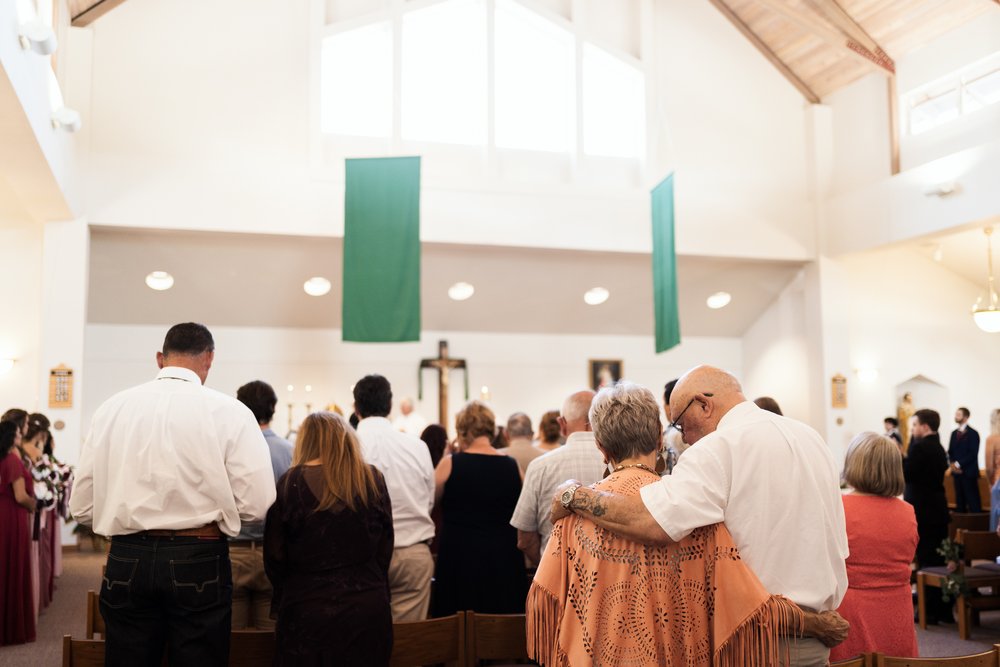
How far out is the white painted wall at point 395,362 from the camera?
11406 mm

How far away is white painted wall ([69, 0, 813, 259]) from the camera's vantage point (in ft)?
32.2

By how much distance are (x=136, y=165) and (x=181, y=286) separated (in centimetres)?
177

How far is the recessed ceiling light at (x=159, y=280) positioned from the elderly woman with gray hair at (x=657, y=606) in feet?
31.4

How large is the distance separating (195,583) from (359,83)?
8905mm

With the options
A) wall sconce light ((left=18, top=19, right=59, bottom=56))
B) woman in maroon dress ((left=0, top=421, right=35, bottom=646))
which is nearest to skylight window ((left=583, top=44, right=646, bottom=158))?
wall sconce light ((left=18, top=19, right=59, bottom=56))

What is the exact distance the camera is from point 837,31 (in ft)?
35.8

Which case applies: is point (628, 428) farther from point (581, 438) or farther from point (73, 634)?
point (73, 634)

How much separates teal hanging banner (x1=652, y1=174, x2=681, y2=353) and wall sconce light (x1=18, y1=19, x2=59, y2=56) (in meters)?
6.04

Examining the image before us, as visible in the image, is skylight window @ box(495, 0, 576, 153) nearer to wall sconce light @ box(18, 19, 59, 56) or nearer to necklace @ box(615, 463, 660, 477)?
wall sconce light @ box(18, 19, 59, 56)

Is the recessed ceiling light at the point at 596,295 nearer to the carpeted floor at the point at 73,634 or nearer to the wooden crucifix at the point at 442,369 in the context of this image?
the wooden crucifix at the point at 442,369

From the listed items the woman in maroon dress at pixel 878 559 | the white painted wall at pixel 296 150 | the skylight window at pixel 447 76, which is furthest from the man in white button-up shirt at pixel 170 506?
the skylight window at pixel 447 76

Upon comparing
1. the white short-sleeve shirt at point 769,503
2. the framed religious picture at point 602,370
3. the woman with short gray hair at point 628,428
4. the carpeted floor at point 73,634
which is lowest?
the carpeted floor at point 73,634

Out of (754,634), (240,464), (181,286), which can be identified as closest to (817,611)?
(754,634)

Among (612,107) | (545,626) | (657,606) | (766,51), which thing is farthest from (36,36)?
(766,51)
